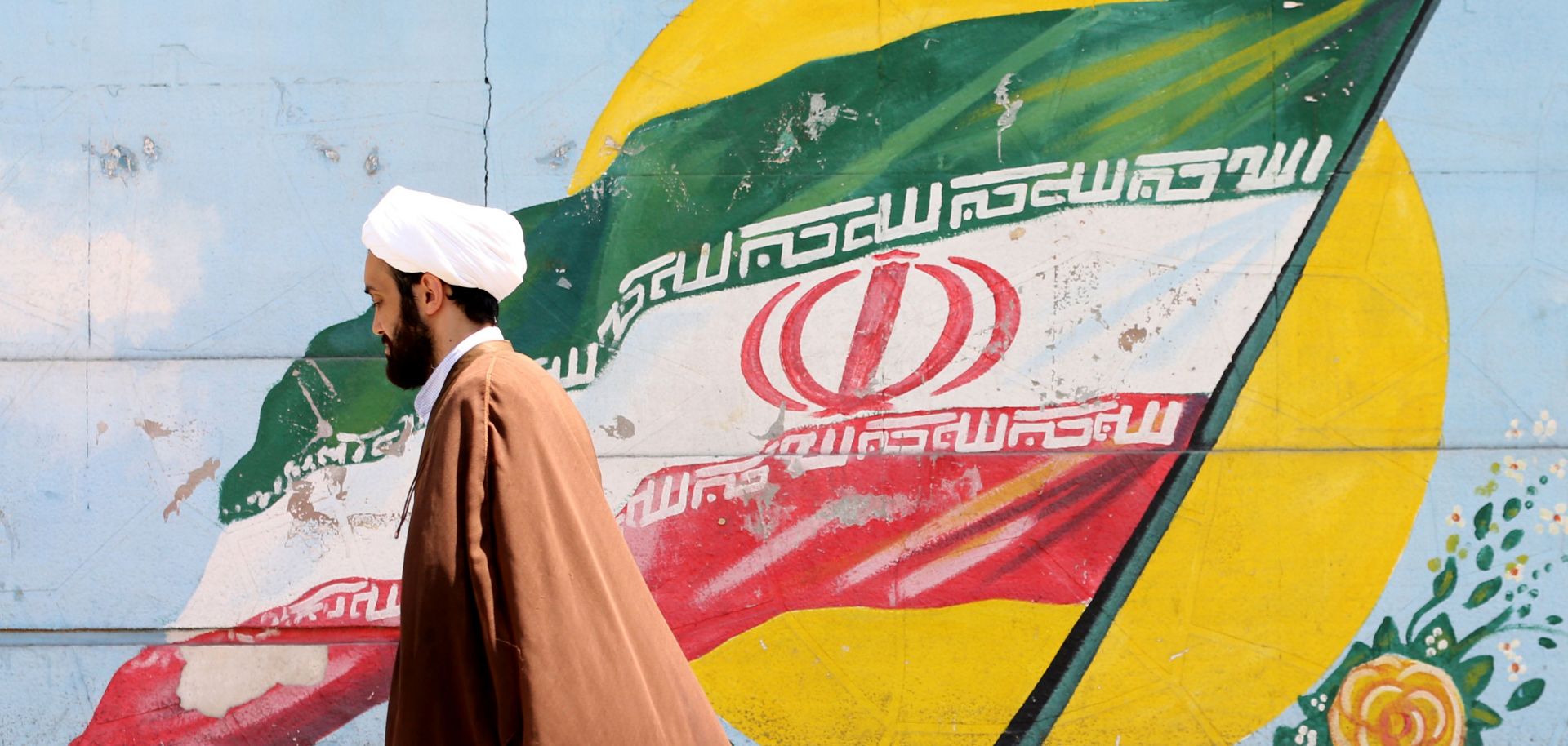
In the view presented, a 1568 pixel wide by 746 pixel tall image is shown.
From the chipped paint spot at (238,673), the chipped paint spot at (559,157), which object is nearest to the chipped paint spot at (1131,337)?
the chipped paint spot at (559,157)

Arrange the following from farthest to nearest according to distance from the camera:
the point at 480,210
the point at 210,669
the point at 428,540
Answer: the point at 210,669
the point at 480,210
the point at 428,540

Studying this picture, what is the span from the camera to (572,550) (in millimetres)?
1960

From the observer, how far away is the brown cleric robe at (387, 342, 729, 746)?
187 cm

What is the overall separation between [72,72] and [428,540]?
9.44 feet

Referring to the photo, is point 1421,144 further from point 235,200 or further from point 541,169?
point 235,200

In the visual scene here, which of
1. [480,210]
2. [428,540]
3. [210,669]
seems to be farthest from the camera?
[210,669]

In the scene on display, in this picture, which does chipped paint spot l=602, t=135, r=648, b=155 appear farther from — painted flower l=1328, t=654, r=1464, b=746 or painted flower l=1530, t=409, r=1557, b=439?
painted flower l=1530, t=409, r=1557, b=439

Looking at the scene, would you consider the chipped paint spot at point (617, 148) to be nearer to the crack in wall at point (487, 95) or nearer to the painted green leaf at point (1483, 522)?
the crack in wall at point (487, 95)

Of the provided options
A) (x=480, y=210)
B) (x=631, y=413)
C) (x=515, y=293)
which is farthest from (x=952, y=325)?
(x=480, y=210)

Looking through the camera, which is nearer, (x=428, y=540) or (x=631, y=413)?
(x=428, y=540)

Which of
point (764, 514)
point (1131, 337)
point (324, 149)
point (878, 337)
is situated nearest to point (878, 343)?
point (878, 337)

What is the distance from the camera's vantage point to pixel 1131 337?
157 inches

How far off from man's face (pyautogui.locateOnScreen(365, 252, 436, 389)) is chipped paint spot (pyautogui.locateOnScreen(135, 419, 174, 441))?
7.08 ft

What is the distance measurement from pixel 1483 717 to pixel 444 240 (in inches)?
132
